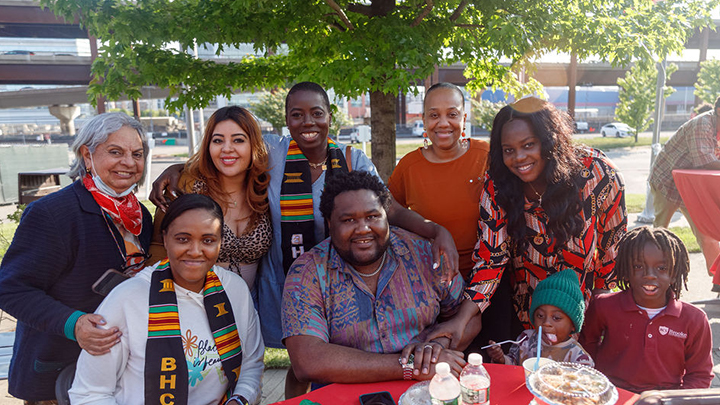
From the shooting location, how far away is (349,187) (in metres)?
2.54

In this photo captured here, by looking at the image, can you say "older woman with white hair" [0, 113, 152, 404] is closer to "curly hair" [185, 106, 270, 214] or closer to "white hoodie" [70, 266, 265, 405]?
"white hoodie" [70, 266, 265, 405]

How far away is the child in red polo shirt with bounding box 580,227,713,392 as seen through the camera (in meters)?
2.52

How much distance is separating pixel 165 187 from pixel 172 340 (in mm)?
1063

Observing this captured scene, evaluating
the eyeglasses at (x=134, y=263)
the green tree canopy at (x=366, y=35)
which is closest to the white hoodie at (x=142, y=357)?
the eyeglasses at (x=134, y=263)

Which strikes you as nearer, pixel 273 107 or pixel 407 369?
pixel 407 369

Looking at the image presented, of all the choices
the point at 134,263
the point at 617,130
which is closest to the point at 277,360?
the point at 134,263

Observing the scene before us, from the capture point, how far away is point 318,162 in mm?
3227

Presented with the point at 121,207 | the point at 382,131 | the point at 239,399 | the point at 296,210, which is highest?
the point at 382,131

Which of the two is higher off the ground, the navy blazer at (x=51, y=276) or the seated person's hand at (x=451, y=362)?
the navy blazer at (x=51, y=276)

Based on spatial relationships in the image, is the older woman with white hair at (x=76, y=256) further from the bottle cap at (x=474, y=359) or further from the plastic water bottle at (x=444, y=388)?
the bottle cap at (x=474, y=359)

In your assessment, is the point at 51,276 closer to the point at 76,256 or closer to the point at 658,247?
the point at 76,256

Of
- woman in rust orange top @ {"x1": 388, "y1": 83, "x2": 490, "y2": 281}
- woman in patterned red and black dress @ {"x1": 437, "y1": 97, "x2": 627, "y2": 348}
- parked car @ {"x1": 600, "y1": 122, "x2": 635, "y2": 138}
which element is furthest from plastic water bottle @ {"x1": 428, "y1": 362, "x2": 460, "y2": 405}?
parked car @ {"x1": 600, "y1": 122, "x2": 635, "y2": 138}

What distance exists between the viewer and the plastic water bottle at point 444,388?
176 centimetres

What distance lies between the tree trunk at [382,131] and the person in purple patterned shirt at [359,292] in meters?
2.51
